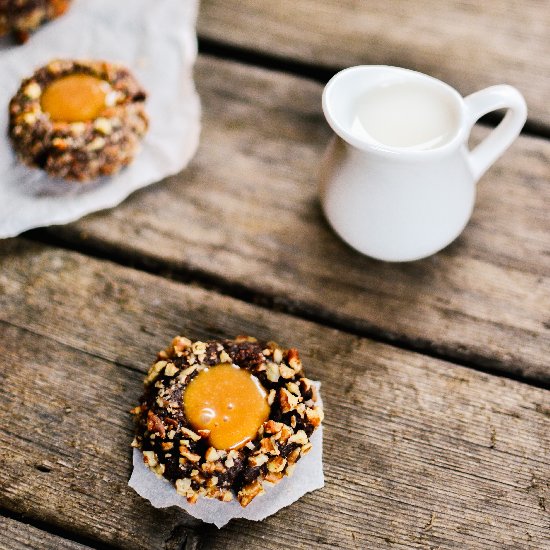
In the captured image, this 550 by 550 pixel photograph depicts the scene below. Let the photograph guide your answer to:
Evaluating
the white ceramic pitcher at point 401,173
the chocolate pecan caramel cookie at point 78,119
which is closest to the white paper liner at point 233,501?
the white ceramic pitcher at point 401,173

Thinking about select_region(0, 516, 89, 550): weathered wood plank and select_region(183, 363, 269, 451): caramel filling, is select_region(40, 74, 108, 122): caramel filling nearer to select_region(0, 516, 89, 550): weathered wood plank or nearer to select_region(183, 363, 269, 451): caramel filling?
select_region(183, 363, 269, 451): caramel filling

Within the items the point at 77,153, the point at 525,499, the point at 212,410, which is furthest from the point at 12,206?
the point at 525,499

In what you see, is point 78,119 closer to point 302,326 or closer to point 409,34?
point 302,326

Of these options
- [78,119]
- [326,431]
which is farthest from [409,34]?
[326,431]

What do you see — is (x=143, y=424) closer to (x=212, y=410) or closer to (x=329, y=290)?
(x=212, y=410)

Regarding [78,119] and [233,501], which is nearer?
[233,501]

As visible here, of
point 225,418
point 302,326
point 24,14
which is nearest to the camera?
point 225,418

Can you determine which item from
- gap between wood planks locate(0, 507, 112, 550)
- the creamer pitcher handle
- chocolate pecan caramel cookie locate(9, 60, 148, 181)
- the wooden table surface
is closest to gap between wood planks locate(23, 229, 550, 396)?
the wooden table surface
